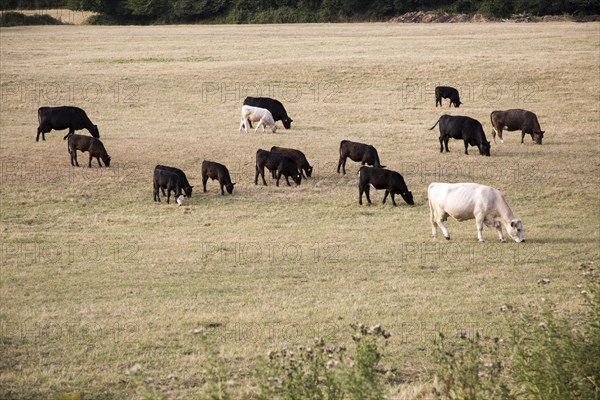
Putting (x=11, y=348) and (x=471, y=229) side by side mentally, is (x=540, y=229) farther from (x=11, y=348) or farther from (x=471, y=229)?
(x=11, y=348)

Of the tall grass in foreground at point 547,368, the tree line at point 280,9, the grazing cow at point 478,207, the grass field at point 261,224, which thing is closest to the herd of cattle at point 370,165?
the grazing cow at point 478,207

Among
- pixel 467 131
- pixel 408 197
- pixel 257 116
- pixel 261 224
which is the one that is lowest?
pixel 261 224

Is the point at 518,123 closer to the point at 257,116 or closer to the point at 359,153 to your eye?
the point at 359,153

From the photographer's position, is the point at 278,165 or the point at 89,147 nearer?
the point at 278,165

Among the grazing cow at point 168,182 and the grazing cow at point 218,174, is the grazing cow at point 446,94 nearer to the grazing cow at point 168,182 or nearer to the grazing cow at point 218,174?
the grazing cow at point 218,174

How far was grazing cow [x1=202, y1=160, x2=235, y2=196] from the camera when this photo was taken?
22.1 m

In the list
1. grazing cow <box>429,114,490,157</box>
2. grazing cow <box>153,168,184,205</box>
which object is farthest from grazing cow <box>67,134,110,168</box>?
grazing cow <box>429,114,490,157</box>

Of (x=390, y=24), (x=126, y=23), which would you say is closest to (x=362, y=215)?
(x=390, y=24)

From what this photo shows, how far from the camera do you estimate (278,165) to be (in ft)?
75.2

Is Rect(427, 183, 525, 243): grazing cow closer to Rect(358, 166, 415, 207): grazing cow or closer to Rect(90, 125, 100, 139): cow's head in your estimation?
Rect(358, 166, 415, 207): grazing cow

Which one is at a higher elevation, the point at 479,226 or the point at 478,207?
the point at 478,207

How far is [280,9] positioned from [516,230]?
63073 mm

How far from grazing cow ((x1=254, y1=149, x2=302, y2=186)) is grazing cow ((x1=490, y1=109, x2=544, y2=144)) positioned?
8.77 metres

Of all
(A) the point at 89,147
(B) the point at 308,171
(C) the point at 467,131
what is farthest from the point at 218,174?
(C) the point at 467,131
